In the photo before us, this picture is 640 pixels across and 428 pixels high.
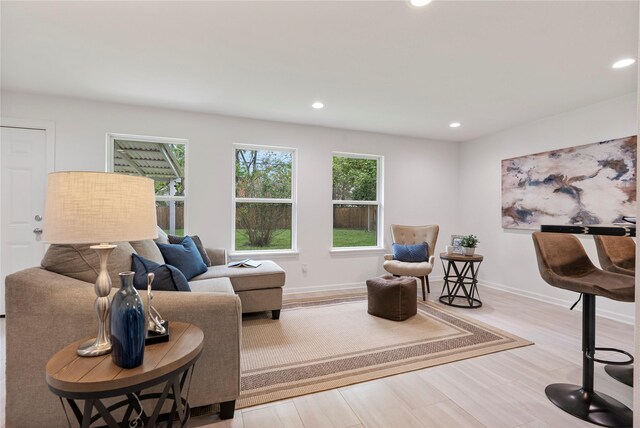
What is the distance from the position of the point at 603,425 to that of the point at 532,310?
6.89 feet

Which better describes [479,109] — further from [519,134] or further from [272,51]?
[272,51]

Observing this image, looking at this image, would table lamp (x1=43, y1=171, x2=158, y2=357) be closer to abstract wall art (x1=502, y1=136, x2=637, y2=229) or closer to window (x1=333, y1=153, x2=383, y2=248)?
window (x1=333, y1=153, x2=383, y2=248)

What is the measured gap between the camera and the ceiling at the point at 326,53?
186cm

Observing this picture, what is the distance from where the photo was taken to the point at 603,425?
1.59m

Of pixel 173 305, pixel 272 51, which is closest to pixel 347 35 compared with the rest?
pixel 272 51

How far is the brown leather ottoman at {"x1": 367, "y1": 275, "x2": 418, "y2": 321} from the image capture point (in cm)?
305

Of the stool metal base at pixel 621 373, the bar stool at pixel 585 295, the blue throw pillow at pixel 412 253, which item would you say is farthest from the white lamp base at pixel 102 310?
the blue throw pillow at pixel 412 253

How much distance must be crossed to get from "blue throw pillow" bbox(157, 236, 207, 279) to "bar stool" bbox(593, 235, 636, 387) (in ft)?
10.6

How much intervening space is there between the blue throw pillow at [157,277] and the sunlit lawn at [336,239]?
6.90 feet

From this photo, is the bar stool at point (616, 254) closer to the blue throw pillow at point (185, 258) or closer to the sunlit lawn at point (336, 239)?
the sunlit lawn at point (336, 239)

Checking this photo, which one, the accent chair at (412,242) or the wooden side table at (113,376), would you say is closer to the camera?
the wooden side table at (113,376)

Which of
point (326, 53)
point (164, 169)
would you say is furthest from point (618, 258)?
point (164, 169)

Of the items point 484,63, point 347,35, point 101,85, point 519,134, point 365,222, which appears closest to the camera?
point 347,35

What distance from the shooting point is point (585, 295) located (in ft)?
5.67
